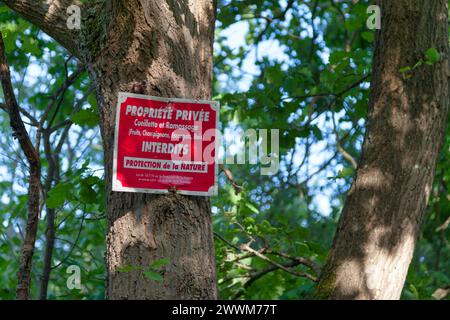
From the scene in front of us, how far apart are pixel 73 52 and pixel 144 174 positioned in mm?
912

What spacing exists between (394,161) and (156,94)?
121cm

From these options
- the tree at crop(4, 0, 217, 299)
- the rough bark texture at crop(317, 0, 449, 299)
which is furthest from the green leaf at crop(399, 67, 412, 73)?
the tree at crop(4, 0, 217, 299)

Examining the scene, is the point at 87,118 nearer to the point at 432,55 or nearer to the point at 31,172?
the point at 31,172

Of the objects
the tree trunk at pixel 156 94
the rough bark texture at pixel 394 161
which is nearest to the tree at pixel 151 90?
the tree trunk at pixel 156 94

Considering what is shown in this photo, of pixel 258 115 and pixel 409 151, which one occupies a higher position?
pixel 258 115

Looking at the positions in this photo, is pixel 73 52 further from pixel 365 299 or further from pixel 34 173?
pixel 365 299

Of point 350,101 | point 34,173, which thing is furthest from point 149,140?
point 350,101

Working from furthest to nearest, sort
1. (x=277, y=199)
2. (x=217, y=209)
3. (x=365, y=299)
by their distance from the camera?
1. (x=277, y=199)
2. (x=217, y=209)
3. (x=365, y=299)

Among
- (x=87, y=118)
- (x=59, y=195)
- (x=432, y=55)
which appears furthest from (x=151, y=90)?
(x=59, y=195)

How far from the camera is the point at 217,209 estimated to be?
562 cm

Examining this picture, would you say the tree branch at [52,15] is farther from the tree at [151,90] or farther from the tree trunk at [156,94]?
the tree trunk at [156,94]

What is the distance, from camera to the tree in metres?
2.70

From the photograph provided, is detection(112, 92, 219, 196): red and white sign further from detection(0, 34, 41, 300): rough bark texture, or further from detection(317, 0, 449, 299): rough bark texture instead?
detection(0, 34, 41, 300): rough bark texture
